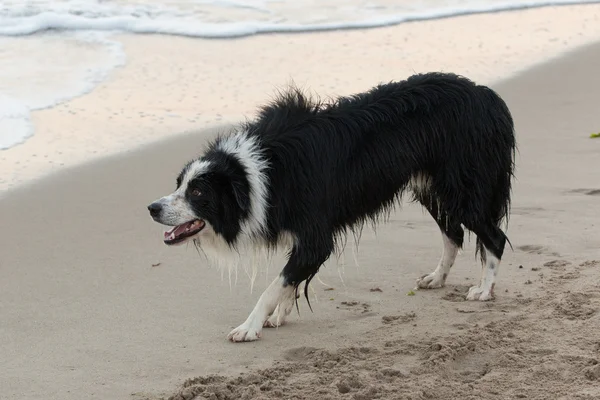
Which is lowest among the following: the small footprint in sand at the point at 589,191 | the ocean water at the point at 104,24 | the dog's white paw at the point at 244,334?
the dog's white paw at the point at 244,334

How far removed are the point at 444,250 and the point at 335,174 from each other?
3.30 ft

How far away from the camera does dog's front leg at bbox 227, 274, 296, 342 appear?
4.87 metres

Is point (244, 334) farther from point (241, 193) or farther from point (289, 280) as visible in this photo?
point (241, 193)

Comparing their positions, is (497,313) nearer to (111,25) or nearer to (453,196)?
(453,196)

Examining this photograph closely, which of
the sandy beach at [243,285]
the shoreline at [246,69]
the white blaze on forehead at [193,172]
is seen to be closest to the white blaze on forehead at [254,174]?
the white blaze on forehead at [193,172]

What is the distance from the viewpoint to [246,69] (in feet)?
32.7

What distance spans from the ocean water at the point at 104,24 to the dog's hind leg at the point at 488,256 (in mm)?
4007

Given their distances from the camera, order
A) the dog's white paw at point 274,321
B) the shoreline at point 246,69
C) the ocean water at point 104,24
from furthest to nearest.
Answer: the ocean water at point 104,24 < the shoreline at point 246,69 < the dog's white paw at point 274,321

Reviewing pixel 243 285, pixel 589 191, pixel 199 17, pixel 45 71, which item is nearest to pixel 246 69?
pixel 45 71

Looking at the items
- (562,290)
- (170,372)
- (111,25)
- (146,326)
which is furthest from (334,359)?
(111,25)

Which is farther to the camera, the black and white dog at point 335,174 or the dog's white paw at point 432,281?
the dog's white paw at point 432,281

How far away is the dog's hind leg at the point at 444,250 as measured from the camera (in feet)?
18.2

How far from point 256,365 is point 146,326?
28.6 inches

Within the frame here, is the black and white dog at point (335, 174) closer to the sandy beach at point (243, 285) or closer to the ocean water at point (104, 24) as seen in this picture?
the sandy beach at point (243, 285)
